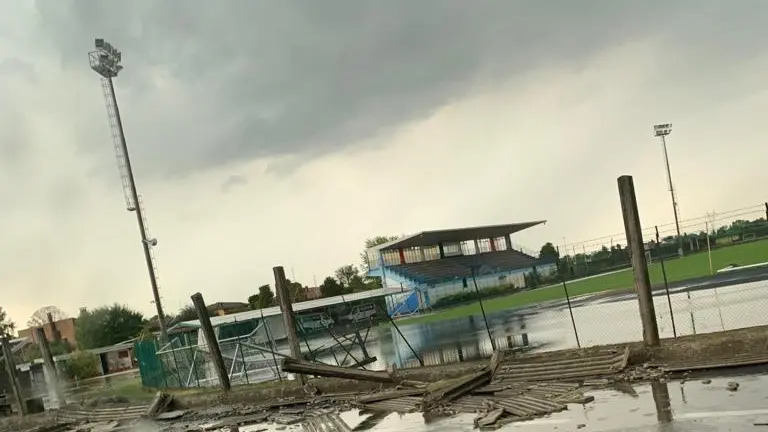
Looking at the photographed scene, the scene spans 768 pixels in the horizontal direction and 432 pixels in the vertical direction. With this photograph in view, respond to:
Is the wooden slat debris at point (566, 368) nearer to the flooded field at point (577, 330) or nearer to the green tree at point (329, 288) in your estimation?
the flooded field at point (577, 330)

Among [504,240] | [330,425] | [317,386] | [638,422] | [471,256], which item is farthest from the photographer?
[504,240]

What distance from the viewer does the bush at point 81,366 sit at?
5442 cm

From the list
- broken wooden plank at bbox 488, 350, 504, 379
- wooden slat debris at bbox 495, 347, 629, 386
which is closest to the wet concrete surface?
wooden slat debris at bbox 495, 347, 629, 386

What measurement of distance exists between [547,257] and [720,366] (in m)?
57.2

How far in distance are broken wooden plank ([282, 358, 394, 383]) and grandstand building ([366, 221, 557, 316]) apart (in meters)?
42.7

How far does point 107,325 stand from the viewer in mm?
85000

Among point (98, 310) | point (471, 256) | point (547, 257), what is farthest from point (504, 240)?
point (98, 310)

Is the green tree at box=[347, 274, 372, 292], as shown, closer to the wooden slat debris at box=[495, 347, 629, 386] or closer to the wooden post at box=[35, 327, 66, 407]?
the wooden post at box=[35, 327, 66, 407]

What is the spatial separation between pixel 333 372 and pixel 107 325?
79.7 m

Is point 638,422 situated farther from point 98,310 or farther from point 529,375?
point 98,310

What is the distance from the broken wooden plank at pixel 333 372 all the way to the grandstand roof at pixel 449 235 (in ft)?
190

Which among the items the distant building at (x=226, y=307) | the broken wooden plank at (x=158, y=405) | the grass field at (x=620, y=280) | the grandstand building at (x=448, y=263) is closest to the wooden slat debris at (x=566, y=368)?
the broken wooden plank at (x=158, y=405)

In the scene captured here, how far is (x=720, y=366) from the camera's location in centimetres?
988

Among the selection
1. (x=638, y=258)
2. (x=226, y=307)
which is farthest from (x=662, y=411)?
(x=226, y=307)
